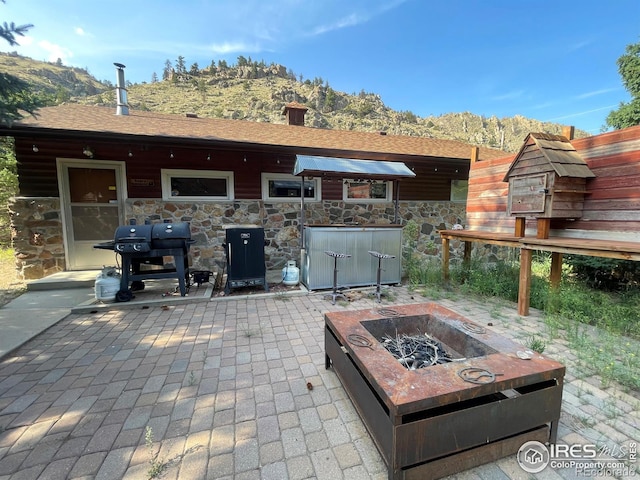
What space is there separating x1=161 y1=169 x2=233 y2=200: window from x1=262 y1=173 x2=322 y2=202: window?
826 mm

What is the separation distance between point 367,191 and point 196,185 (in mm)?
4279

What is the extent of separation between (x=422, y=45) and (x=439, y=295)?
18.4m

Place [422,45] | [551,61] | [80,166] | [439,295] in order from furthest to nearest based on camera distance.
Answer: [422,45] < [551,61] < [80,166] < [439,295]

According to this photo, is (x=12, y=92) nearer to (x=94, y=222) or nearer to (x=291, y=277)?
(x=94, y=222)

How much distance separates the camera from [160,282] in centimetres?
522

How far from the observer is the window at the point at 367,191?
6.99 metres

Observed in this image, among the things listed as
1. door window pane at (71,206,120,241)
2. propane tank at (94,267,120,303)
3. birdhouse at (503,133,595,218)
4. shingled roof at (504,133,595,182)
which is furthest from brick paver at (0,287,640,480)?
door window pane at (71,206,120,241)

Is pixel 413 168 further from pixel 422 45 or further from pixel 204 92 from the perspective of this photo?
pixel 204 92

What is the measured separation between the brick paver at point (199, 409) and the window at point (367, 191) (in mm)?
4587

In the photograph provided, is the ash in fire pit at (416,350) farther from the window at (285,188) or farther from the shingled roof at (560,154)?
the window at (285,188)

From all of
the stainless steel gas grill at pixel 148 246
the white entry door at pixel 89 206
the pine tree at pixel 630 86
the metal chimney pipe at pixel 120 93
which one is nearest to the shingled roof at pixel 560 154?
the stainless steel gas grill at pixel 148 246

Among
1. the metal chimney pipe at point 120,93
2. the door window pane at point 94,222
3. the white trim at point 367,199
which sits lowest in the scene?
the door window pane at point 94,222

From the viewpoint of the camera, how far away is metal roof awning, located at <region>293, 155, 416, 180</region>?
16.4 ft

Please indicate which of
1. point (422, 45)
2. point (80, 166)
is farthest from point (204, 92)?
point (80, 166)
